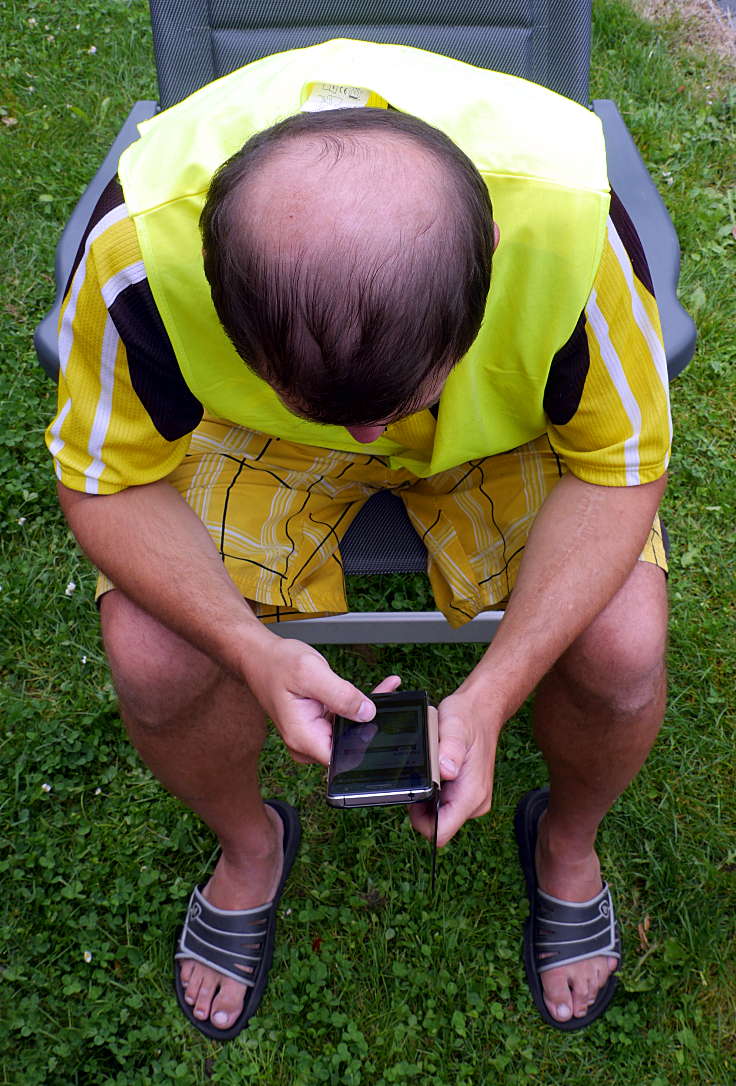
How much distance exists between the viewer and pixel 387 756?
136 cm

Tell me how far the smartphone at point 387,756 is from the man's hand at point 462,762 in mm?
32

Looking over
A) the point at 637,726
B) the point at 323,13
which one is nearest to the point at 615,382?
the point at 637,726

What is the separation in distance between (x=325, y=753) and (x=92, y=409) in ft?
2.03

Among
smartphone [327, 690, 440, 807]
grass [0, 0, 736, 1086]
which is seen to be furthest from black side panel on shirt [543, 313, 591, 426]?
grass [0, 0, 736, 1086]

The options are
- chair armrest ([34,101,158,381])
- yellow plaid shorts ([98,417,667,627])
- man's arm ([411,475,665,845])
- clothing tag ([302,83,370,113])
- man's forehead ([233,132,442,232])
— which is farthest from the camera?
yellow plaid shorts ([98,417,667,627])

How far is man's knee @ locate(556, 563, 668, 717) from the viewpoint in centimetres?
152

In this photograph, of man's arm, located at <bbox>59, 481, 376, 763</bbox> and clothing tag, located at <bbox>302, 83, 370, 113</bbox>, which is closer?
clothing tag, located at <bbox>302, 83, 370, 113</bbox>

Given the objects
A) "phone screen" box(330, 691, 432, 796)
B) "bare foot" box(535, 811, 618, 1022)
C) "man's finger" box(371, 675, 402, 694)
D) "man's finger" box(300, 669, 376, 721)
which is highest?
"man's finger" box(300, 669, 376, 721)

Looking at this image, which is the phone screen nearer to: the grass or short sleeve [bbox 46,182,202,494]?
short sleeve [bbox 46,182,202,494]

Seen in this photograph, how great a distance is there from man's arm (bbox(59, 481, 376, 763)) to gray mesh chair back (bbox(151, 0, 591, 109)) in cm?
108

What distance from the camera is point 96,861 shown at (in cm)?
216

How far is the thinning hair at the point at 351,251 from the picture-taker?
1.03m

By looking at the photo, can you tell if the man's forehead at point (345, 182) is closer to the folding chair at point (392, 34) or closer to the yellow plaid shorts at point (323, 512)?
the yellow plaid shorts at point (323, 512)

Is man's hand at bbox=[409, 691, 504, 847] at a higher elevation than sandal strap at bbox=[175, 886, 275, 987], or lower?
higher
